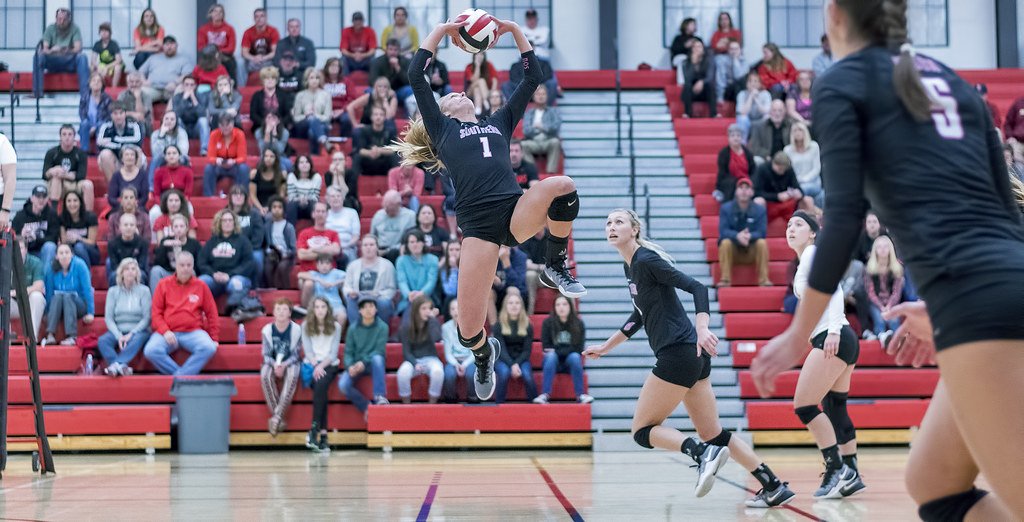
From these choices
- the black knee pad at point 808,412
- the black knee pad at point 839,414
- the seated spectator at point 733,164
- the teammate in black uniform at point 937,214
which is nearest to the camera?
the teammate in black uniform at point 937,214

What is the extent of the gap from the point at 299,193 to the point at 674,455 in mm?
6288

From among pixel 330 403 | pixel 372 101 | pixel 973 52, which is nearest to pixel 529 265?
pixel 330 403

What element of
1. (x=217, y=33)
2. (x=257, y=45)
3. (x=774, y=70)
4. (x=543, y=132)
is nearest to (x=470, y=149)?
(x=543, y=132)

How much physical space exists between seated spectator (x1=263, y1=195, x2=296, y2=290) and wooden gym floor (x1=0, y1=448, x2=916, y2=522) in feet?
9.29

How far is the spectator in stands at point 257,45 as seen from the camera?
18.7 m

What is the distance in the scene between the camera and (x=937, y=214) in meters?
2.77

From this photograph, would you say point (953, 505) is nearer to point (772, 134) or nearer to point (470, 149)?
point (470, 149)

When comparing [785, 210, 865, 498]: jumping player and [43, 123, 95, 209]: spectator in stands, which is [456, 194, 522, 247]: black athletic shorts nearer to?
[785, 210, 865, 498]: jumping player

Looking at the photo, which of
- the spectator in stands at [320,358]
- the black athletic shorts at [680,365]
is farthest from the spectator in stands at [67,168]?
the black athletic shorts at [680,365]

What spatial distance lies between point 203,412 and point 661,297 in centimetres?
695

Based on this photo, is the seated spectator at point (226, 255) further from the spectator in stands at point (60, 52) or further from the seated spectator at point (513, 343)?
the spectator in stands at point (60, 52)

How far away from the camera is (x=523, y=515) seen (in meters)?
6.98

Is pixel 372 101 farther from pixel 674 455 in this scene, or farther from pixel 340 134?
pixel 674 455

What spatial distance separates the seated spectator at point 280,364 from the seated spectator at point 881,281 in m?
6.84
